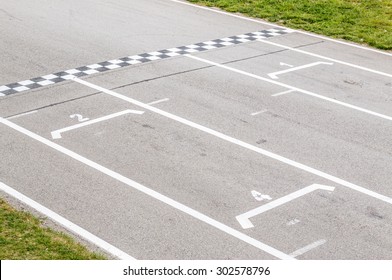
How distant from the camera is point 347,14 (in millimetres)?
19578

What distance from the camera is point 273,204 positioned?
34.0 feet

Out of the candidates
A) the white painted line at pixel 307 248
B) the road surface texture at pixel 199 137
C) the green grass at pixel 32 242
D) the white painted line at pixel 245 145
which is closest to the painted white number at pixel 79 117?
the road surface texture at pixel 199 137

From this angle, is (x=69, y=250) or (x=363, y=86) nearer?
(x=69, y=250)

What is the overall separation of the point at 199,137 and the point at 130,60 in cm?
423

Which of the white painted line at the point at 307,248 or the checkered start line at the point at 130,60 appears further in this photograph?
the checkered start line at the point at 130,60

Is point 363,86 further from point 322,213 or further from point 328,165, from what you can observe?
point 322,213

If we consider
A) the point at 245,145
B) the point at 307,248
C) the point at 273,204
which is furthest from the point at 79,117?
the point at 307,248

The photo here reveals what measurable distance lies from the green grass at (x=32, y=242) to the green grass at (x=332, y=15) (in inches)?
420

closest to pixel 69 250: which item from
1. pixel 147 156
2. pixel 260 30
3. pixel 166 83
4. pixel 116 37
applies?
pixel 147 156

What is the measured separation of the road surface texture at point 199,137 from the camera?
9750mm

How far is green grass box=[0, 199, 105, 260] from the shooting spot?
8.75m

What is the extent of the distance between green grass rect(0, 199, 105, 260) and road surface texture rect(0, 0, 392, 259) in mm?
367

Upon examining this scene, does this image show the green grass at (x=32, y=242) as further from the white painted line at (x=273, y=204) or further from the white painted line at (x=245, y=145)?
the white painted line at (x=245, y=145)

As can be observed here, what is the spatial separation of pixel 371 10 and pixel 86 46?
26.1ft
